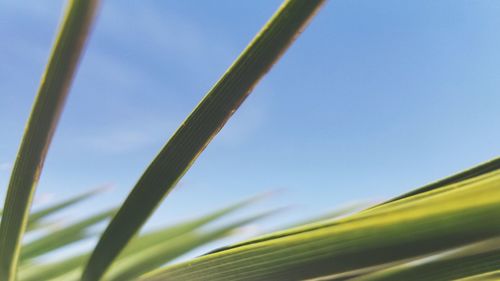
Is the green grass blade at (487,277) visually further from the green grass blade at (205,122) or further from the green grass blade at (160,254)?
the green grass blade at (160,254)

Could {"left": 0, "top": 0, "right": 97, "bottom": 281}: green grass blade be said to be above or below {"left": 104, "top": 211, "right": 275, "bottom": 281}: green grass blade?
above

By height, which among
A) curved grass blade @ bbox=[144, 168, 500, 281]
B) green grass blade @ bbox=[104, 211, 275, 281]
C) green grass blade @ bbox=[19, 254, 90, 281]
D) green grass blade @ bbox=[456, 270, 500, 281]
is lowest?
green grass blade @ bbox=[456, 270, 500, 281]

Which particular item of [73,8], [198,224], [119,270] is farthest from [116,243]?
[198,224]

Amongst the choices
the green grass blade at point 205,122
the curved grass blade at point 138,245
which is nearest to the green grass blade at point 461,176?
the green grass blade at point 205,122

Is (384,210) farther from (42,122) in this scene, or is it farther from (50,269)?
(50,269)

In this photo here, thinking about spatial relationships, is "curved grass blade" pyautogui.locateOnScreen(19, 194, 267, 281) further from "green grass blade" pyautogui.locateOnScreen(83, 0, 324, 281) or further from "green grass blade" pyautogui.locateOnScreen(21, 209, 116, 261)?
"green grass blade" pyautogui.locateOnScreen(83, 0, 324, 281)

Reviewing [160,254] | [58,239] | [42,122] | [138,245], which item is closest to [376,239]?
[42,122]

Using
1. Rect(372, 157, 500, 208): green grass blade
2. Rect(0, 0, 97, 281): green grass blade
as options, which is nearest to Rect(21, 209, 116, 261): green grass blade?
Rect(0, 0, 97, 281): green grass blade
